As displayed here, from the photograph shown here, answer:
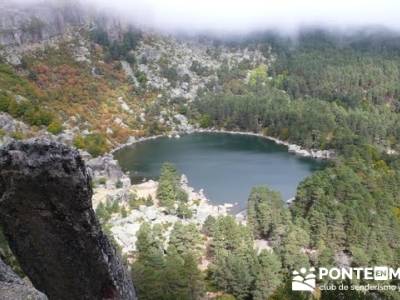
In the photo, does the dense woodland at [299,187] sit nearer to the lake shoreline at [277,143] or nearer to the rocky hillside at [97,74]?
the rocky hillside at [97,74]

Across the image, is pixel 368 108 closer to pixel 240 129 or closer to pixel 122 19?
pixel 240 129

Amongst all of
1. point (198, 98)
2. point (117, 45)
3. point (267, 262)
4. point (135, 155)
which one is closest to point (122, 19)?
point (117, 45)

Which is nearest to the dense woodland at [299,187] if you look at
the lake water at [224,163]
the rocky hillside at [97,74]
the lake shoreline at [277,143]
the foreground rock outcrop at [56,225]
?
the rocky hillside at [97,74]

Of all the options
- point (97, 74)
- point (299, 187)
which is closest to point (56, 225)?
point (299, 187)

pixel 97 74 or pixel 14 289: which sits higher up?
pixel 14 289

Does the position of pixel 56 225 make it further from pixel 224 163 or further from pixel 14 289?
pixel 224 163
